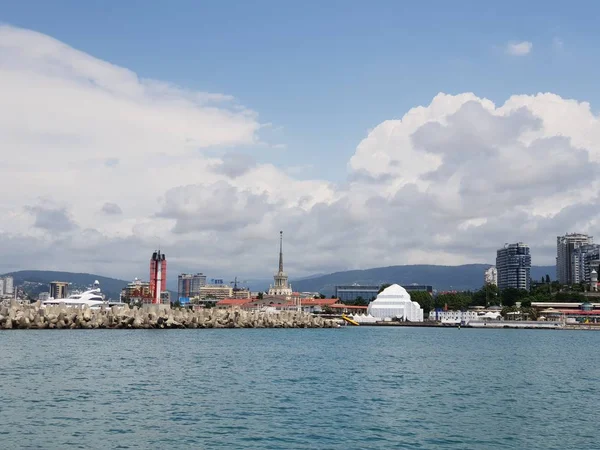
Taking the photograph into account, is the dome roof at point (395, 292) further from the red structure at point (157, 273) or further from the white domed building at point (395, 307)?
the red structure at point (157, 273)

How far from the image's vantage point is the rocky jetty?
94.8 metres

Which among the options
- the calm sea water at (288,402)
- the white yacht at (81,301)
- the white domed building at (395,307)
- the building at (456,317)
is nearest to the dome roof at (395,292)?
the white domed building at (395,307)

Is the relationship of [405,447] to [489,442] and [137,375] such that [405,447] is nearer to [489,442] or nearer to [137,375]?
[489,442]

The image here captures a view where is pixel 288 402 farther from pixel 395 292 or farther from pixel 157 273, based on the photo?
pixel 395 292

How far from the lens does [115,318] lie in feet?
335

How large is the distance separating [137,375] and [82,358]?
11.7 metres

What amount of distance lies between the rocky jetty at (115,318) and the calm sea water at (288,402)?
40.6 meters

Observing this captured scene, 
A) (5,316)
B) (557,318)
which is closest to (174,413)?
(5,316)

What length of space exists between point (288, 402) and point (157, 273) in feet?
341

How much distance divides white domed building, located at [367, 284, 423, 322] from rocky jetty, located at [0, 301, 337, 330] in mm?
60218

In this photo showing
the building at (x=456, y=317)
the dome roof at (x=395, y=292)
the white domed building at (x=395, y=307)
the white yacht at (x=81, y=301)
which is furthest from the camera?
the dome roof at (x=395, y=292)

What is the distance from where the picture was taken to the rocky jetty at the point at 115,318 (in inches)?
3730

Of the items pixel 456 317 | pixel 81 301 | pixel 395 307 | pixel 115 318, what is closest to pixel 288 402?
pixel 115 318

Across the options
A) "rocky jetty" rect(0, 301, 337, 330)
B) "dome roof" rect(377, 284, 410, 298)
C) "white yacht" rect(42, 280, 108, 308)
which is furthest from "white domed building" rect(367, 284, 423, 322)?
"white yacht" rect(42, 280, 108, 308)
